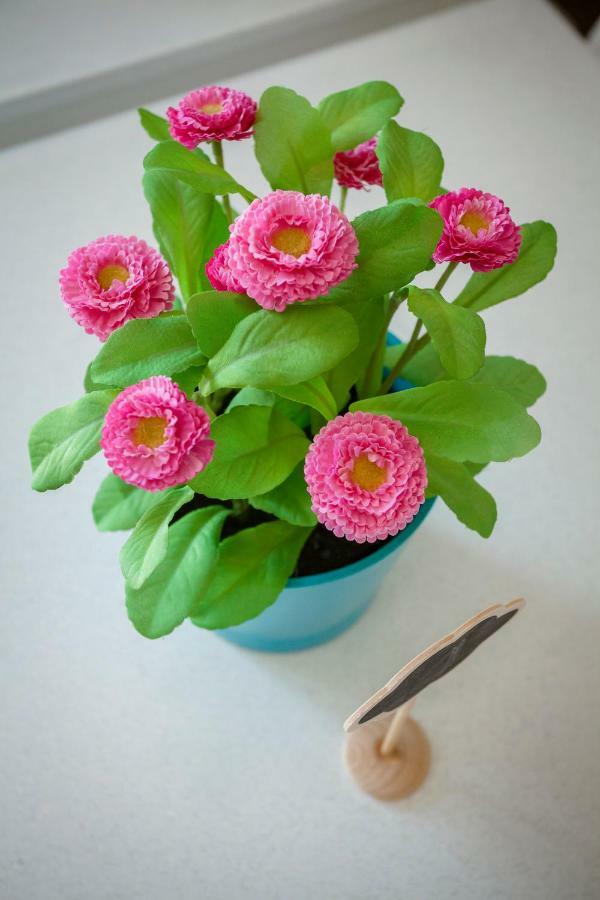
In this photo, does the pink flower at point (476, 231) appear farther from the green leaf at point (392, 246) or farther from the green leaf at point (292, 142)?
the green leaf at point (292, 142)

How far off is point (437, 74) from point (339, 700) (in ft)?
3.46

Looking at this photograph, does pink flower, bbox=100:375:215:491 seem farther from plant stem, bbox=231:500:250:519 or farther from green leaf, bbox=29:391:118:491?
plant stem, bbox=231:500:250:519

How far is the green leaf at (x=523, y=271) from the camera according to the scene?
60 centimetres

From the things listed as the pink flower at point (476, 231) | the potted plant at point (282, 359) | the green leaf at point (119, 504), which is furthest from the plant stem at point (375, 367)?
the green leaf at point (119, 504)

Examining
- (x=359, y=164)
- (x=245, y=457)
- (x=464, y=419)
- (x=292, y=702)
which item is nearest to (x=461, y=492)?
(x=464, y=419)

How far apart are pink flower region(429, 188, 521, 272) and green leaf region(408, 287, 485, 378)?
0.03 m

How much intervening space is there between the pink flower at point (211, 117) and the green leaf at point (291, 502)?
262 millimetres

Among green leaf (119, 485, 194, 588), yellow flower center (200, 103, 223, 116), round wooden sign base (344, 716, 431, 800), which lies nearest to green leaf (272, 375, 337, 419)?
green leaf (119, 485, 194, 588)

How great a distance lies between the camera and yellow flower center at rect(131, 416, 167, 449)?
1.40ft

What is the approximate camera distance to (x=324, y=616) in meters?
0.74

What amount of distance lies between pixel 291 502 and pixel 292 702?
336 millimetres

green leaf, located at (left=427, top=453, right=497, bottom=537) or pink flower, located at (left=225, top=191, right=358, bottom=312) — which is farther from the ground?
pink flower, located at (left=225, top=191, right=358, bottom=312)

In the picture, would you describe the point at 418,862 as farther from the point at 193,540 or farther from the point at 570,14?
the point at 570,14

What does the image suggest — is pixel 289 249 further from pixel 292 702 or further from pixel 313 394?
pixel 292 702
